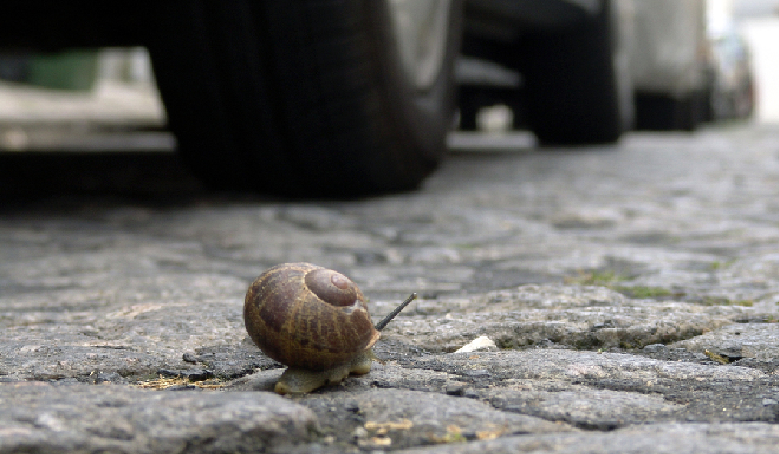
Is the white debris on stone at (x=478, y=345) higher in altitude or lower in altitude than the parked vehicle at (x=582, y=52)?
lower

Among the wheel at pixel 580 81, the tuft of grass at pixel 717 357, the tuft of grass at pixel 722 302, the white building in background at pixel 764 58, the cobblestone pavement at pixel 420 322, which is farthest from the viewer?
the white building in background at pixel 764 58

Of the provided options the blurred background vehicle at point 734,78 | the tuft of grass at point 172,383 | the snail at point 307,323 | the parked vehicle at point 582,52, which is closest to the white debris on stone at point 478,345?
the snail at point 307,323

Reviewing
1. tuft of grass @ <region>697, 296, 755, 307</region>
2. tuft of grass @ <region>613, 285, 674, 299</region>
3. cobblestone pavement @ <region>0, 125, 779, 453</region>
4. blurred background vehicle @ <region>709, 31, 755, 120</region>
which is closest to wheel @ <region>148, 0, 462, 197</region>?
cobblestone pavement @ <region>0, 125, 779, 453</region>

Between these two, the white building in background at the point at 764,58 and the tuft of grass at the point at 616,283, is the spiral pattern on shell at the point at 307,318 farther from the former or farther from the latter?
the white building in background at the point at 764,58

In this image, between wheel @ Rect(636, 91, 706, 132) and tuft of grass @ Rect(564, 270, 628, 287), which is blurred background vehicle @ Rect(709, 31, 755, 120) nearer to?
wheel @ Rect(636, 91, 706, 132)

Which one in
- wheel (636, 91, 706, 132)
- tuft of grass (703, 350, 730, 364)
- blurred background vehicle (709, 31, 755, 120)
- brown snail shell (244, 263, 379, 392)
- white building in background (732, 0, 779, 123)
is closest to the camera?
brown snail shell (244, 263, 379, 392)

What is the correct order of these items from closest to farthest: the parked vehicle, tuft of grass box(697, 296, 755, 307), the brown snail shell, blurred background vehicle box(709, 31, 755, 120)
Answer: the brown snail shell → tuft of grass box(697, 296, 755, 307) → the parked vehicle → blurred background vehicle box(709, 31, 755, 120)
